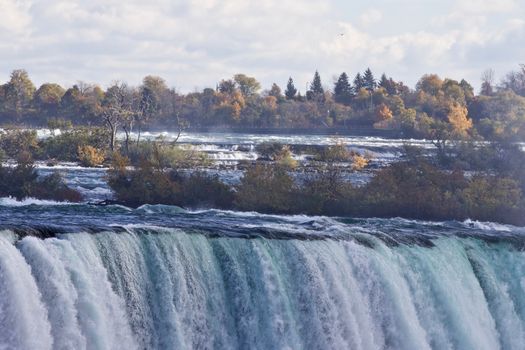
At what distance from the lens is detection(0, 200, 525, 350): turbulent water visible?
73.6 ft

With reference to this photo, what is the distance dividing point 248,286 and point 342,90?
4544 inches

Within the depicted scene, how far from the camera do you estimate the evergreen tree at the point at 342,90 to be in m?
137

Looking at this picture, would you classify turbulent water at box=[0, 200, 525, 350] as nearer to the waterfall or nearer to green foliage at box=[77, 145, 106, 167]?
the waterfall

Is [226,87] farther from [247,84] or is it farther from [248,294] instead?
[248,294]

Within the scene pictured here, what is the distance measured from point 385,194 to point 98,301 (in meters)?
23.8

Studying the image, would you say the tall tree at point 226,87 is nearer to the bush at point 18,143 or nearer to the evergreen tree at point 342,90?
the evergreen tree at point 342,90

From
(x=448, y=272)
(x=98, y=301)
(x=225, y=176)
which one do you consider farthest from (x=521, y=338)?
(x=225, y=176)

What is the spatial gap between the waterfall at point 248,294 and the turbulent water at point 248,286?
0.03 meters

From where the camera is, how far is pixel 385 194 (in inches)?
1785

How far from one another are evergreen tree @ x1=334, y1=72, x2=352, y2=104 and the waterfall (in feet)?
346

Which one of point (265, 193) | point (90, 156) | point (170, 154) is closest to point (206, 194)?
point (265, 193)

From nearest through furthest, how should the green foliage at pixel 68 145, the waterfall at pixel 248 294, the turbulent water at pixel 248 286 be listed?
the waterfall at pixel 248 294, the turbulent water at pixel 248 286, the green foliage at pixel 68 145

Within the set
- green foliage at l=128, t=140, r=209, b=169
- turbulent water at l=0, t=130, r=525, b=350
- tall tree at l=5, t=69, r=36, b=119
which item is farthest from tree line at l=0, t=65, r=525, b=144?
turbulent water at l=0, t=130, r=525, b=350

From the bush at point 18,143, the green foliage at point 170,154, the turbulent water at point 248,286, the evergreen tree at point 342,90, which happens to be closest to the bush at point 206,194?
the turbulent water at point 248,286
